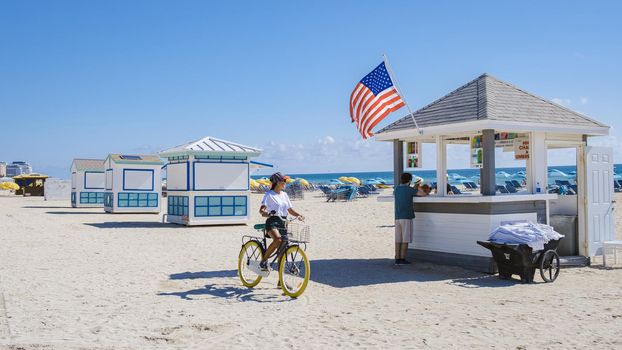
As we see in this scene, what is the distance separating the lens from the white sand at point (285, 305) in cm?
543

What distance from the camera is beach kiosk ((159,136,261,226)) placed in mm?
17891

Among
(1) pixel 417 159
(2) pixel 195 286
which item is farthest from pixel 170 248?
(1) pixel 417 159

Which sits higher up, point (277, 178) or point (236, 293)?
point (277, 178)

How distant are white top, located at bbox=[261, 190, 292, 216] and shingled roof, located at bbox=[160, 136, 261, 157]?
10458 mm

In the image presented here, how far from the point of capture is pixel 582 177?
10445 mm

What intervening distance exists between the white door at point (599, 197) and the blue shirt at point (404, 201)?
3.09m

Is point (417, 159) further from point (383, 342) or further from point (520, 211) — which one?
point (383, 342)

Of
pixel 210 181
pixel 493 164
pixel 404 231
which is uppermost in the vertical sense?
pixel 493 164

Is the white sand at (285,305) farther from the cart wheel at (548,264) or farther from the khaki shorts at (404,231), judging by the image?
the khaki shorts at (404,231)

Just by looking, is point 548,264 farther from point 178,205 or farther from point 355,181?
point 355,181

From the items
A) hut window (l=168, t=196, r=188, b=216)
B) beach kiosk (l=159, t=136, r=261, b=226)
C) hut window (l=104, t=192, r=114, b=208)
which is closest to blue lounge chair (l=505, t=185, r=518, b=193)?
beach kiosk (l=159, t=136, r=261, b=226)

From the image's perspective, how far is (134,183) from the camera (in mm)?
24984

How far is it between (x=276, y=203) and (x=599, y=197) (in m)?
6.22

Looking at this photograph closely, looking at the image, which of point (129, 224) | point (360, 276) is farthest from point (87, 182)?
point (360, 276)
